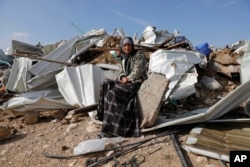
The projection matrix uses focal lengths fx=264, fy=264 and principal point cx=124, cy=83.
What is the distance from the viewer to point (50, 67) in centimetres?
596

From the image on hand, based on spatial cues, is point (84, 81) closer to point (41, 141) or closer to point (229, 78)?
point (41, 141)

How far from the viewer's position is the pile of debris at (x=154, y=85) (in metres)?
3.38

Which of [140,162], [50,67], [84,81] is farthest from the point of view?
[50,67]

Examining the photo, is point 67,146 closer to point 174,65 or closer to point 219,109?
point 219,109

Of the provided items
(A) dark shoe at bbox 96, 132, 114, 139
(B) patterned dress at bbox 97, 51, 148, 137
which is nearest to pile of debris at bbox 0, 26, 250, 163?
(B) patterned dress at bbox 97, 51, 148, 137

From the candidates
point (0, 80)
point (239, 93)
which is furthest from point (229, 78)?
point (0, 80)

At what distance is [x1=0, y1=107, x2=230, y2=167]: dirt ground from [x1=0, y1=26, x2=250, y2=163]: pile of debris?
206 millimetres

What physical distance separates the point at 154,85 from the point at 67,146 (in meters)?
1.32

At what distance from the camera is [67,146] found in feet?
10.5

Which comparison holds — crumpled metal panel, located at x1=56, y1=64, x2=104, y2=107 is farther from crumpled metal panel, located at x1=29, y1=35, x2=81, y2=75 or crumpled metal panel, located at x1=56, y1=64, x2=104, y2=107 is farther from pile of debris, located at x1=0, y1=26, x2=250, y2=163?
crumpled metal panel, located at x1=29, y1=35, x2=81, y2=75

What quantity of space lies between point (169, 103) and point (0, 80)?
3974mm

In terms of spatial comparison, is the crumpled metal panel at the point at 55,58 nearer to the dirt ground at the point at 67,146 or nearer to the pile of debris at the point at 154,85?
the pile of debris at the point at 154,85

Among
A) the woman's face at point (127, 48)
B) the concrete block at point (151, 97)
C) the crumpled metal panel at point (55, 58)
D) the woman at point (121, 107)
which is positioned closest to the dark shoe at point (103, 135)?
the woman at point (121, 107)

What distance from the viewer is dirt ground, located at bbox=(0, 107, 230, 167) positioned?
272 centimetres
